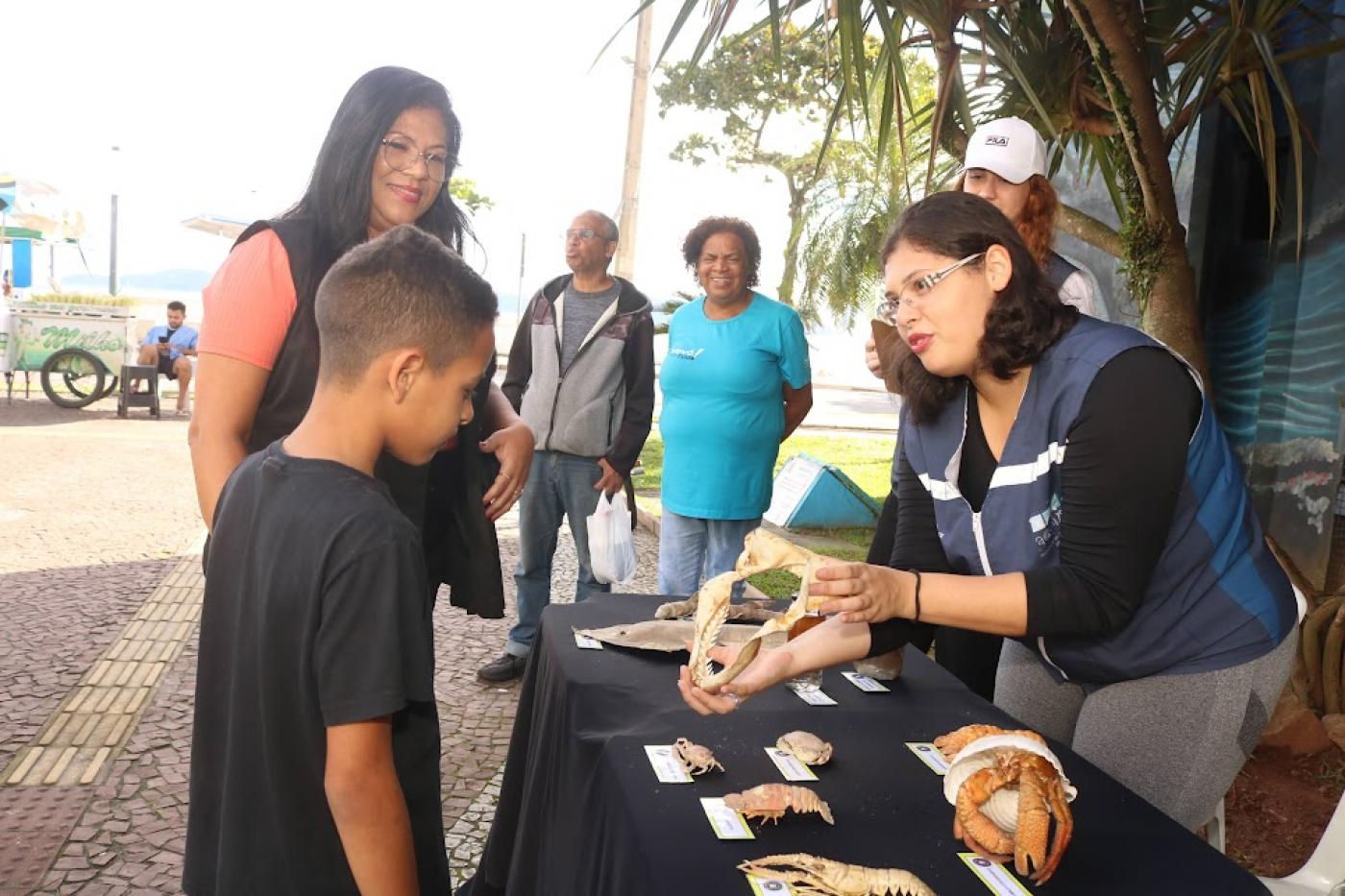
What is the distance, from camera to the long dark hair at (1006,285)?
181 cm

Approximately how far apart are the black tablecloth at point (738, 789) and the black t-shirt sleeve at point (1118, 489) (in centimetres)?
28

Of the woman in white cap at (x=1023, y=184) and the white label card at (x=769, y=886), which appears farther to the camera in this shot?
the woman in white cap at (x=1023, y=184)

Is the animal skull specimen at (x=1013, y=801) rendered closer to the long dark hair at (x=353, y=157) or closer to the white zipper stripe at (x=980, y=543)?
the white zipper stripe at (x=980, y=543)

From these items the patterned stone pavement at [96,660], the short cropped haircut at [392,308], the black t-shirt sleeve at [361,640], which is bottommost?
the patterned stone pavement at [96,660]

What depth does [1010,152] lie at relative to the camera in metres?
2.89

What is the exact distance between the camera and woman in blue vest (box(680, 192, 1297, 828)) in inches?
67.5

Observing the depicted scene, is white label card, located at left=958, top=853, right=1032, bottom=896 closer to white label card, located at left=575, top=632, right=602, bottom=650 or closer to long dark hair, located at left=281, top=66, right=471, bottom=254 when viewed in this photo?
white label card, located at left=575, top=632, right=602, bottom=650

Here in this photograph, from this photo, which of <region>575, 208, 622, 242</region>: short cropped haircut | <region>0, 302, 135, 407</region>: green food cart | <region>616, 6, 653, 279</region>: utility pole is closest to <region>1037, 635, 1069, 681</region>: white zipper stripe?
<region>575, 208, 622, 242</region>: short cropped haircut

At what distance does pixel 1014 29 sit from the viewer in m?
4.32

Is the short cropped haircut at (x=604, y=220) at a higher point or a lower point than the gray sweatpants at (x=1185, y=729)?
higher

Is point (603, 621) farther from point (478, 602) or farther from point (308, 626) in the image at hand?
point (308, 626)

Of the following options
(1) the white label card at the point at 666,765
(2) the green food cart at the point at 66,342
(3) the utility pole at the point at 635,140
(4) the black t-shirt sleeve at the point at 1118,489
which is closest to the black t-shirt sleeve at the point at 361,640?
(1) the white label card at the point at 666,765

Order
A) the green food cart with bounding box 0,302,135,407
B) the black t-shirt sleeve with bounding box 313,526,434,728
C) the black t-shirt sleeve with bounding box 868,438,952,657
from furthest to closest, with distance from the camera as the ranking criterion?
the green food cart with bounding box 0,302,135,407
the black t-shirt sleeve with bounding box 868,438,952,657
the black t-shirt sleeve with bounding box 313,526,434,728

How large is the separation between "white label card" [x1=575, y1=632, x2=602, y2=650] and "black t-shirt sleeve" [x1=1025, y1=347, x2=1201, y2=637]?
929 mm
